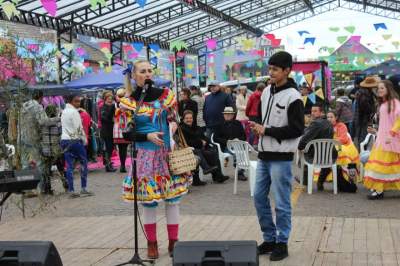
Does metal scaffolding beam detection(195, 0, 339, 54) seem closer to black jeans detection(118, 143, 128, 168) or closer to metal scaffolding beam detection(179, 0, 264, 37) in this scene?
metal scaffolding beam detection(179, 0, 264, 37)

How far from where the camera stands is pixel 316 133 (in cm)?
912

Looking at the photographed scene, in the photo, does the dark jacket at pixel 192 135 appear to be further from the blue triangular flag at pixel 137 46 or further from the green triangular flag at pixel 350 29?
the green triangular flag at pixel 350 29

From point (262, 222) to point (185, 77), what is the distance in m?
29.4

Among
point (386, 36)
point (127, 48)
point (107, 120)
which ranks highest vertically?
point (386, 36)

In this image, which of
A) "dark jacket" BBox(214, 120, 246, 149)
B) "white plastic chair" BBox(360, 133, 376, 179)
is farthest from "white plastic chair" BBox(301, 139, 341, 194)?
"dark jacket" BBox(214, 120, 246, 149)

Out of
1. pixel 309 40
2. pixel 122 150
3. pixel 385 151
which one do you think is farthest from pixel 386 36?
pixel 385 151

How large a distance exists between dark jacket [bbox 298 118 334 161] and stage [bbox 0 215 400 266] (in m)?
2.21

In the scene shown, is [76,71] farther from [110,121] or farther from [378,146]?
[378,146]

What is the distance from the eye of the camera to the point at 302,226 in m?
6.67

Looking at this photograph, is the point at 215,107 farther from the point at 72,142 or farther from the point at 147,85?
the point at 147,85

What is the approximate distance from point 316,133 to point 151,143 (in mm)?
4381

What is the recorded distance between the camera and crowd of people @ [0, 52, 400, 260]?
514 centimetres

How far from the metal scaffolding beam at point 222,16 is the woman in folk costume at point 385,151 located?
18.1 metres

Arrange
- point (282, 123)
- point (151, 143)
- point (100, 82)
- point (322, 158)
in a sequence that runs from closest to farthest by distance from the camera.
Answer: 1. point (282, 123)
2. point (151, 143)
3. point (322, 158)
4. point (100, 82)
